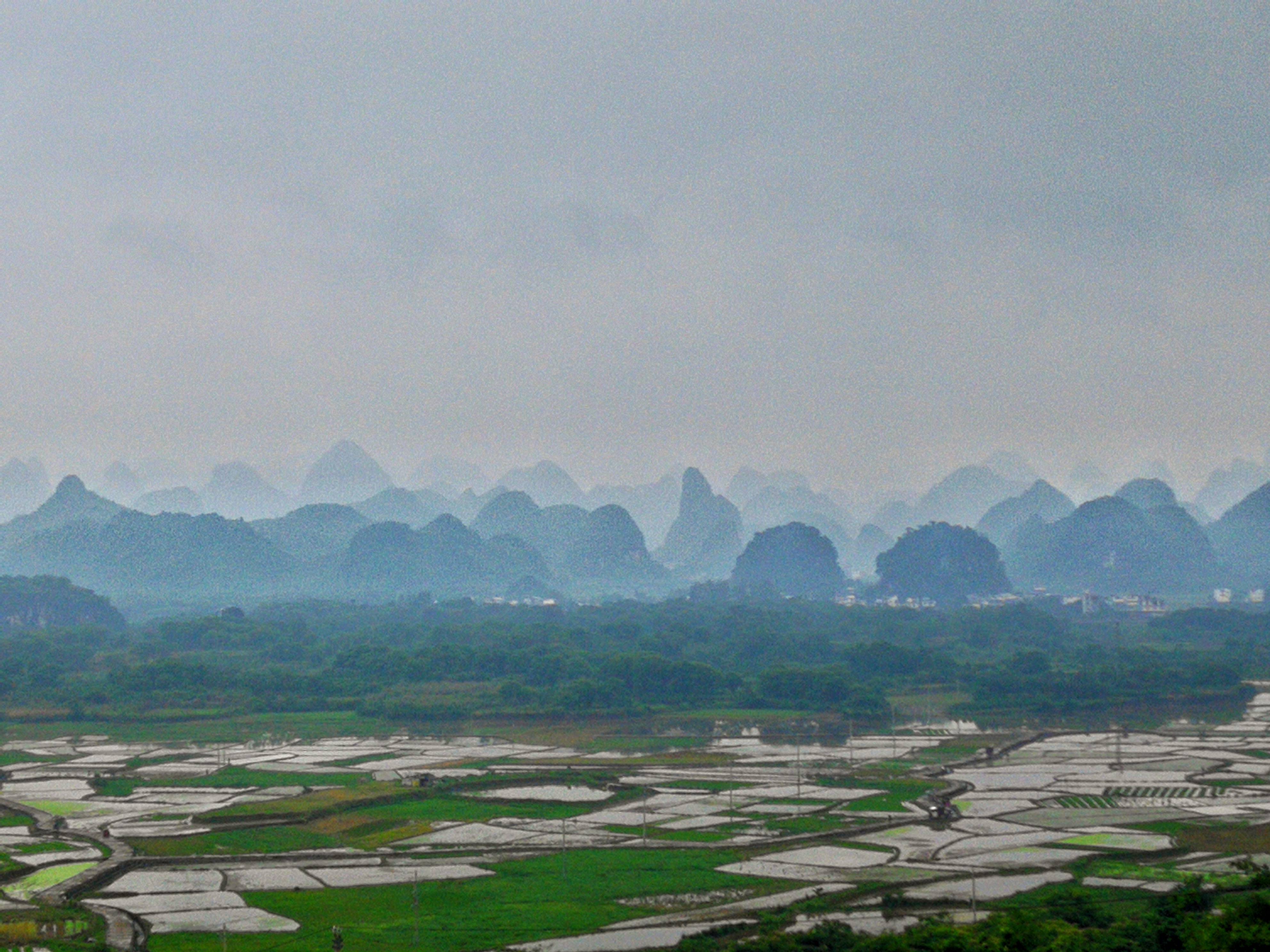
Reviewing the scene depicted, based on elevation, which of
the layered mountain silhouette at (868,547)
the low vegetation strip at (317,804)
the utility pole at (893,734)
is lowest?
the low vegetation strip at (317,804)

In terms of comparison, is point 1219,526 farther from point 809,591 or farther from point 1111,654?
point 1111,654

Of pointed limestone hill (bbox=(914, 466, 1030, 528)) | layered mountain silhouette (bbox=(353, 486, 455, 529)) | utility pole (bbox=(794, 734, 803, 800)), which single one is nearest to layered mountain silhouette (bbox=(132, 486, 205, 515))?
layered mountain silhouette (bbox=(353, 486, 455, 529))

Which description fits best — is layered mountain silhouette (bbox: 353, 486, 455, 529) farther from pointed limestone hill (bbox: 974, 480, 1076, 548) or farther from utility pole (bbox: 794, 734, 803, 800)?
utility pole (bbox: 794, 734, 803, 800)

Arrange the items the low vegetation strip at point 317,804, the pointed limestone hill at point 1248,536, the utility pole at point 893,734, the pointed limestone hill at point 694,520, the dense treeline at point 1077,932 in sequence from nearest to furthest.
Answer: the dense treeline at point 1077,932 → the low vegetation strip at point 317,804 → the utility pole at point 893,734 → the pointed limestone hill at point 1248,536 → the pointed limestone hill at point 694,520

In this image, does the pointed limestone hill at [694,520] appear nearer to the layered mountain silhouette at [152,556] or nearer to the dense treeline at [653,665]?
the layered mountain silhouette at [152,556]

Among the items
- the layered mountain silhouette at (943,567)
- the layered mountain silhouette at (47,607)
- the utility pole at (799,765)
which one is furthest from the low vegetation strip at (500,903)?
the layered mountain silhouette at (943,567)

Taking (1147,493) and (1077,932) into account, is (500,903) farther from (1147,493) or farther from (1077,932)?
(1147,493)

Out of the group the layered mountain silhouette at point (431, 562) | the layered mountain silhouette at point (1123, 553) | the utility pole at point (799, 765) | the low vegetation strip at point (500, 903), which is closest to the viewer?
the low vegetation strip at point (500, 903)
